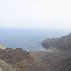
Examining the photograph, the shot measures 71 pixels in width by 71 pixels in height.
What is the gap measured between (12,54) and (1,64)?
15144 mm

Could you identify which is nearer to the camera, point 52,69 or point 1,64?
point 1,64

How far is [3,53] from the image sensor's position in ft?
195

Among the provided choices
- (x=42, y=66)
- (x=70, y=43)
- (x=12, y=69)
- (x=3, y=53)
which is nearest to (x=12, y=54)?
(x=3, y=53)

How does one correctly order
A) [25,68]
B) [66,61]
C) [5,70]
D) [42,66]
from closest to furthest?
[5,70]
[25,68]
[42,66]
[66,61]

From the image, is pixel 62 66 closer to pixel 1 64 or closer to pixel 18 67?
pixel 18 67

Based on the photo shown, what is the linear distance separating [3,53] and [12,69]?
1493cm

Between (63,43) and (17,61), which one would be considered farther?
(63,43)

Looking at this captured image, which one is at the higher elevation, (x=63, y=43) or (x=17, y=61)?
(x=63, y=43)

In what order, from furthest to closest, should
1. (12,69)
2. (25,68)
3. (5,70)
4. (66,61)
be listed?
(66,61)
(25,68)
(12,69)
(5,70)

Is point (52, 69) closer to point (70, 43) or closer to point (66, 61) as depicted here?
point (66, 61)

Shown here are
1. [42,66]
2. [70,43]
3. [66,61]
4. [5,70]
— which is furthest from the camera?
[70,43]

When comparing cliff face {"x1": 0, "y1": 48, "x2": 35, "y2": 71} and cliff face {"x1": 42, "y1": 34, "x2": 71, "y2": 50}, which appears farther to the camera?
cliff face {"x1": 42, "y1": 34, "x2": 71, "y2": 50}

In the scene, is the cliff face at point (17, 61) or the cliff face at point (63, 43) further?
the cliff face at point (63, 43)

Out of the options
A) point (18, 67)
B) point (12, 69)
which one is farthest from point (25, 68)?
point (12, 69)
